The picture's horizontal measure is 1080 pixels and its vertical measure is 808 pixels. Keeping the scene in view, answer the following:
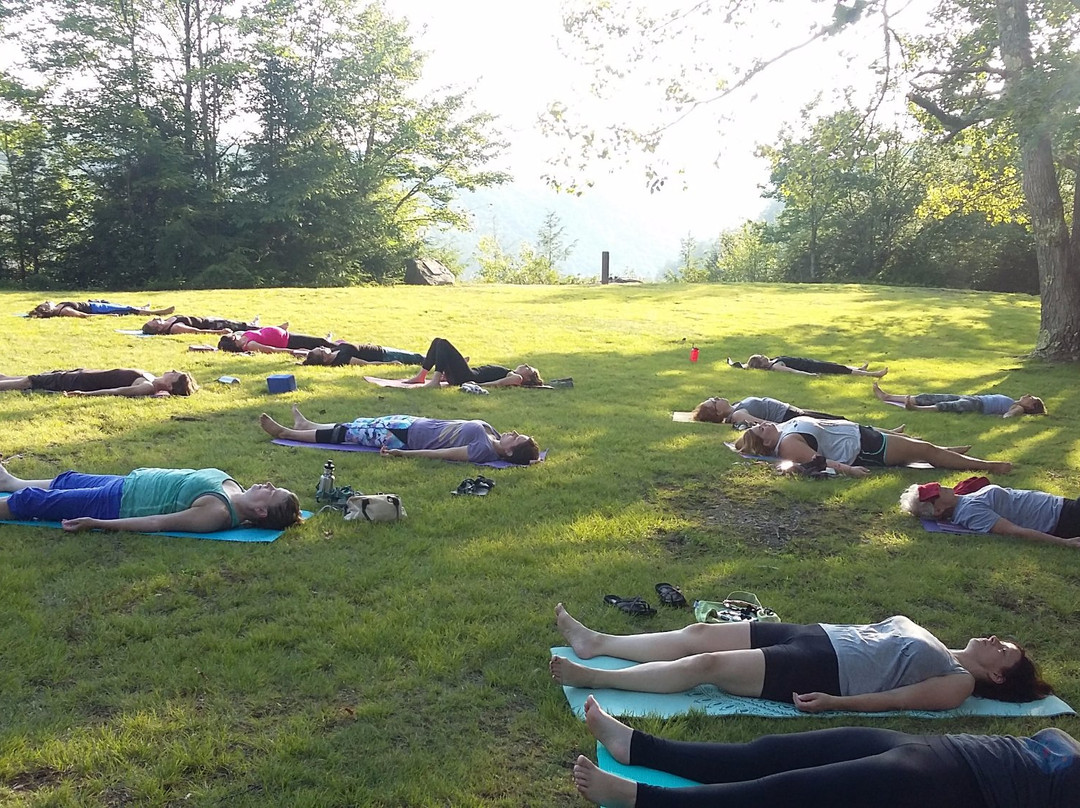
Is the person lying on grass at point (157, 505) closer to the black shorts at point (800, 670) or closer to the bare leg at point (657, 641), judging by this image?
the bare leg at point (657, 641)

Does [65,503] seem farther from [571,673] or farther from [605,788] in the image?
[605,788]

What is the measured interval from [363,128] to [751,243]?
3558 cm

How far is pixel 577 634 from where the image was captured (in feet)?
14.0

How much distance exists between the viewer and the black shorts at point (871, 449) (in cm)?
812

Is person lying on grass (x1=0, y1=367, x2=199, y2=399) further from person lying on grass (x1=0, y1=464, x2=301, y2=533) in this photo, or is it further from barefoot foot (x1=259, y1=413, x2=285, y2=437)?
person lying on grass (x1=0, y1=464, x2=301, y2=533)

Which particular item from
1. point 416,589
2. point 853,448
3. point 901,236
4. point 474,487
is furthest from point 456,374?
point 901,236

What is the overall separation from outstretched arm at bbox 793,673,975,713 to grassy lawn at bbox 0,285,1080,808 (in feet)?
0.43

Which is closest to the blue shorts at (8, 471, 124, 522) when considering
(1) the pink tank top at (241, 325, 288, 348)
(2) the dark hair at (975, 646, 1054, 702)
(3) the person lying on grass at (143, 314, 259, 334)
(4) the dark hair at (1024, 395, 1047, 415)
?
(2) the dark hair at (975, 646, 1054, 702)

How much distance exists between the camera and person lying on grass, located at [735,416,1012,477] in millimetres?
8047

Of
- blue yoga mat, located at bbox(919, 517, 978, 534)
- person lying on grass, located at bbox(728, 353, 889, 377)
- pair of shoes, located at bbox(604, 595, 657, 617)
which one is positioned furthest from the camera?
person lying on grass, located at bbox(728, 353, 889, 377)

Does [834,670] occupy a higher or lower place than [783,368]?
lower

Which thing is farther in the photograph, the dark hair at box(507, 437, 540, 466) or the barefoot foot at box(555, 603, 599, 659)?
the dark hair at box(507, 437, 540, 466)

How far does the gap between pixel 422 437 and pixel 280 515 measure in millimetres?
2489

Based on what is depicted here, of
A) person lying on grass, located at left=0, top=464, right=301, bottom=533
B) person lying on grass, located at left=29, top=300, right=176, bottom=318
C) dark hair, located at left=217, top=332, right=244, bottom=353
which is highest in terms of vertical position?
person lying on grass, located at left=29, top=300, right=176, bottom=318
